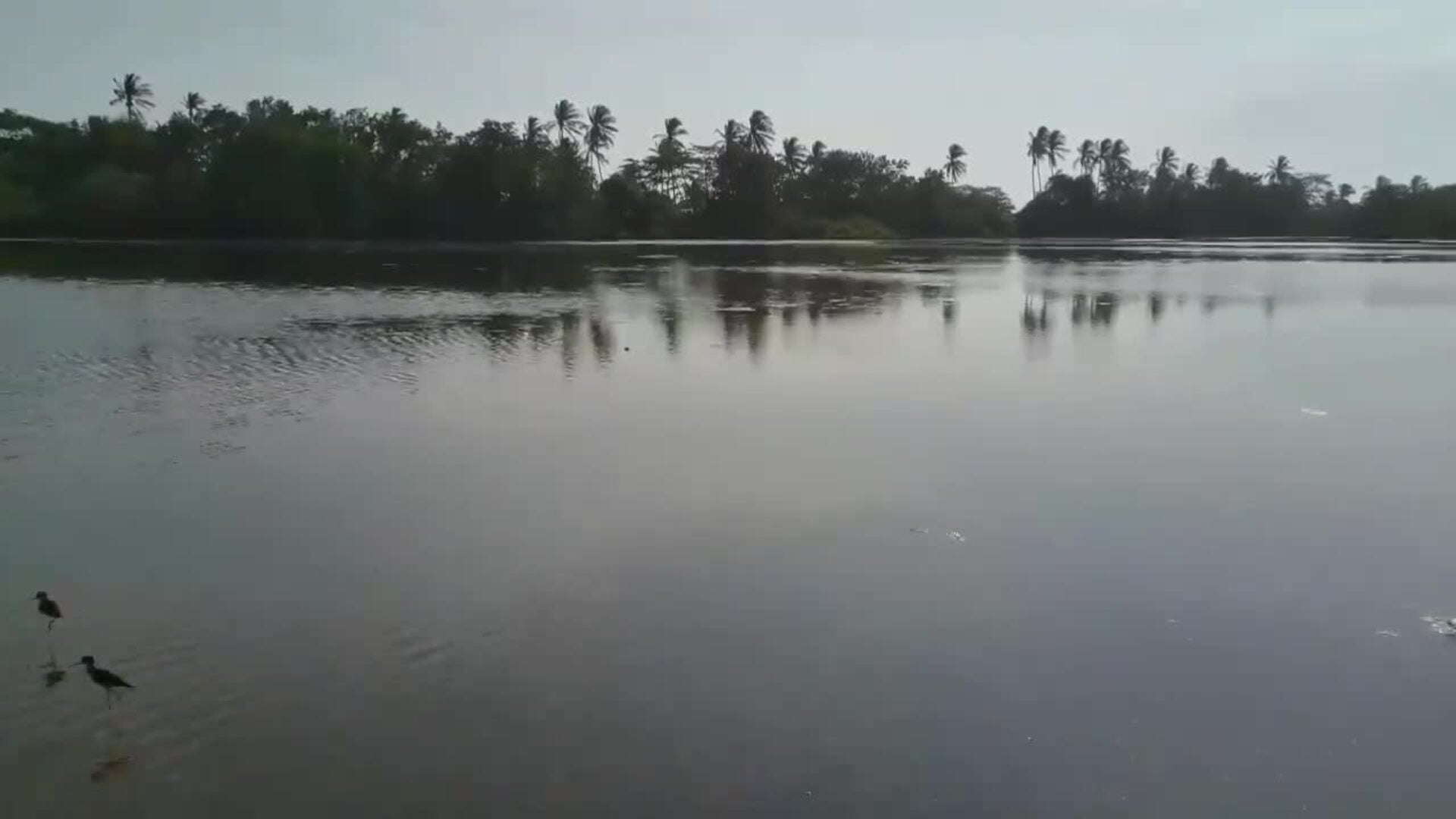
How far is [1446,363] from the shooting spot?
48.8ft

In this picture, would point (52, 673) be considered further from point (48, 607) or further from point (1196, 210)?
point (1196, 210)

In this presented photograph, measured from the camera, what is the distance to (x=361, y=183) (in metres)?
63.9

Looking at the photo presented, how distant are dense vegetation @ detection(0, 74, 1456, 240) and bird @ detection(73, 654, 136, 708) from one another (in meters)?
61.9

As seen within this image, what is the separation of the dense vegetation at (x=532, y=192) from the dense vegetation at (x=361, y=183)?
0.12m

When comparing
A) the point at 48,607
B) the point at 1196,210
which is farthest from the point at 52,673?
the point at 1196,210

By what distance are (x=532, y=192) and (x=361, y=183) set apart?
32.6 feet

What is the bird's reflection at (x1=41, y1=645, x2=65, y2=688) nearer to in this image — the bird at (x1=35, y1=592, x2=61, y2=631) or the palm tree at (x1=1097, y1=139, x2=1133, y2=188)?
the bird at (x1=35, y1=592, x2=61, y2=631)

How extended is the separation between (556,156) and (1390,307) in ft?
173

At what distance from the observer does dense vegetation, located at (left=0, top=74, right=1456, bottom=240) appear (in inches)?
→ 2437

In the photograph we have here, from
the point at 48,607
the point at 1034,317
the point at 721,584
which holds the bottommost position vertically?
the point at 721,584

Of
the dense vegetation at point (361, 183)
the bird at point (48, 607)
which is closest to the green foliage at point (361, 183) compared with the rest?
the dense vegetation at point (361, 183)

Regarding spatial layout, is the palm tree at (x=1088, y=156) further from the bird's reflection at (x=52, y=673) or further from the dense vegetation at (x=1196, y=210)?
the bird's reflection at (x=52, y=673)

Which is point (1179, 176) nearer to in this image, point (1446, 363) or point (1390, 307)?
point (1390, 307)

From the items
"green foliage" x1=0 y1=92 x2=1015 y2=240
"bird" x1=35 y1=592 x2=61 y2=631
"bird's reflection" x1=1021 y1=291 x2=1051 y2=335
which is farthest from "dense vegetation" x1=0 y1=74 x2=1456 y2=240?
"bird" x1=35 y1=592 x2=61 y2=631
